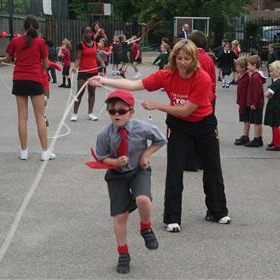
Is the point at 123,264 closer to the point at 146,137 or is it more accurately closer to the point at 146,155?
the point at 146,155

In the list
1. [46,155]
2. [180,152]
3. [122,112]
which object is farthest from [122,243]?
[46,155]

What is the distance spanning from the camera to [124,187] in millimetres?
4551

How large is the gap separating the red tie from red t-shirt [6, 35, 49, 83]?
3.82 metres

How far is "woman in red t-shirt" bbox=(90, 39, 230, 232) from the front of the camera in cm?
514

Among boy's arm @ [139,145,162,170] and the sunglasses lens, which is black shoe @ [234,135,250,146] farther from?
the sunglasses lens

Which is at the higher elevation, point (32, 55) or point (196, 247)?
point (32, 55)

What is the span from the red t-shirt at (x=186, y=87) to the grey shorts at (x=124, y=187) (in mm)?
961

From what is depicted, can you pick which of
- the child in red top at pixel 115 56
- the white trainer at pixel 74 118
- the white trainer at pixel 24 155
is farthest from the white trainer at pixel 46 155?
the child in red top at pixel 115 56

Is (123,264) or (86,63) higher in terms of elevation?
(86,63)

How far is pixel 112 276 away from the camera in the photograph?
14.7 ft

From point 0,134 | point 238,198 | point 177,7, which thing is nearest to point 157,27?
point 177,7

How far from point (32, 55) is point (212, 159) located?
10.8 ft

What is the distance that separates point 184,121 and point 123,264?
57.8 inches

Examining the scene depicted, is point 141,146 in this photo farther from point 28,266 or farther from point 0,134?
point 0,134
